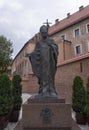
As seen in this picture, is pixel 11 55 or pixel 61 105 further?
pixel 11 55

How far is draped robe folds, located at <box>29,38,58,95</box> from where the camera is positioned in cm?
666

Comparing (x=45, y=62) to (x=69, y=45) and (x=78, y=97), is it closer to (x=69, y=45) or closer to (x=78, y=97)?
(x=78, y=97)

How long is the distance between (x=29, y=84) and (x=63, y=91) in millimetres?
5670

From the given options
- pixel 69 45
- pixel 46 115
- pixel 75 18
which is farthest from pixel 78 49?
pixel 46 115

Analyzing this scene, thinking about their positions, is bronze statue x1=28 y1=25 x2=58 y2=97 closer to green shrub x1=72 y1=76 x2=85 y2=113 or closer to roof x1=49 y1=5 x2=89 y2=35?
green shrub x1=72 y1=76 x2=85 y2=113

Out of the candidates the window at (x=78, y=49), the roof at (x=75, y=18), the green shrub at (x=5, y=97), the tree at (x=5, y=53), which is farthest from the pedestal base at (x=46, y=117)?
the window at (x=78, y=49)

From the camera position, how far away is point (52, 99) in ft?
20.2

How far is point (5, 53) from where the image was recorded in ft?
96.4

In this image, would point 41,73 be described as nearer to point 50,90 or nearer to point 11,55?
point 50,90

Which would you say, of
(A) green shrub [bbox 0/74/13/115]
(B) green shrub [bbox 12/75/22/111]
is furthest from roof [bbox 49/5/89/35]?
(A) green shrub [bbox 0/74/13/115]

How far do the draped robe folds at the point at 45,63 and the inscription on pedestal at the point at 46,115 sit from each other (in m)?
0.85

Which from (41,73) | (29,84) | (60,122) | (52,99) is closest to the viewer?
(60,122)

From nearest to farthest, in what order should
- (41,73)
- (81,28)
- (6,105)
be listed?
1. (41,73)
2. (6,105)
3. (81,28)

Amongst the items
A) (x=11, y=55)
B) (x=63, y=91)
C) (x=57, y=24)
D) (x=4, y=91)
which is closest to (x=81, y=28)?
(x=57, y=24)
